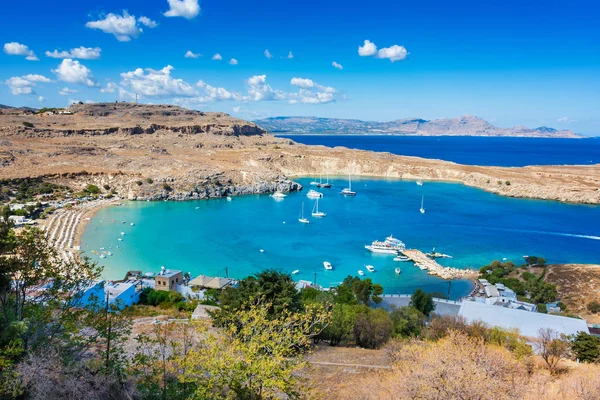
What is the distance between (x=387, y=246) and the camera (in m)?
42.2

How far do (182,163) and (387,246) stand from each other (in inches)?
1981

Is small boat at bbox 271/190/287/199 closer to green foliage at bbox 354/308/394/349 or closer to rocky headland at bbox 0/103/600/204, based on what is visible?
rocky headland at bbox 0/103/600/204

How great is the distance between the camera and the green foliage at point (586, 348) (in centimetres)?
1719

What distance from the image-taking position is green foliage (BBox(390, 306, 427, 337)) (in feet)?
67.7

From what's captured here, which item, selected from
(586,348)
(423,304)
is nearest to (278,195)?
(423,304)

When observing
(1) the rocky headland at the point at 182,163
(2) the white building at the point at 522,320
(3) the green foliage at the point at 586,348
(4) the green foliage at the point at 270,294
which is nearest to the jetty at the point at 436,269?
(2) the white building at the point at 522,320

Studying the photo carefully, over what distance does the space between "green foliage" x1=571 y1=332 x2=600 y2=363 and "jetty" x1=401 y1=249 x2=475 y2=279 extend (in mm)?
17854

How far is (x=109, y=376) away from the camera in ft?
29.7

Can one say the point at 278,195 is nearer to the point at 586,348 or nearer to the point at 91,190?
the point at 91,190

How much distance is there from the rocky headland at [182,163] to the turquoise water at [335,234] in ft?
20.0

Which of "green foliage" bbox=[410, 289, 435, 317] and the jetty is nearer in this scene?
"green foliage" bbox=[410, 289, 435, 317]

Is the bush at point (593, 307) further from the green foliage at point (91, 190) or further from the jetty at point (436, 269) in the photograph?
the green foliage at point (91, 190)

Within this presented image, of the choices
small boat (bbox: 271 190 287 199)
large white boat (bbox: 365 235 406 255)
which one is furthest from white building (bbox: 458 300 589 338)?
small boat (bbox: 271 190 287 199)

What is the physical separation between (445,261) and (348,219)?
60.9ft
